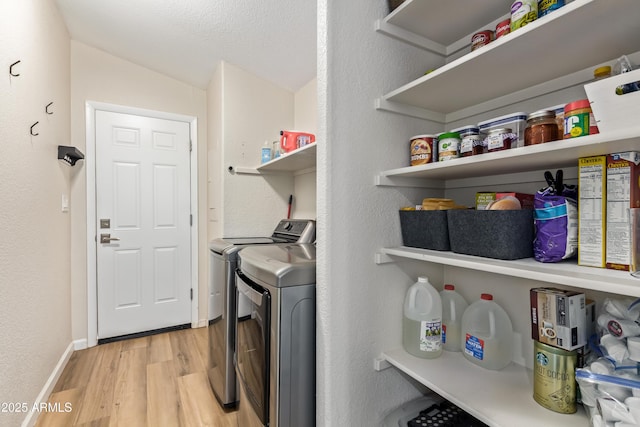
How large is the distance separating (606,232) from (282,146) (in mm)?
1862

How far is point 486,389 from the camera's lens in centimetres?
98

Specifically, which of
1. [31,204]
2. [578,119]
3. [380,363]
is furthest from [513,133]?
[31,204]

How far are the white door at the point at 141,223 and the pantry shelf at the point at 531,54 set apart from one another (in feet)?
8.08

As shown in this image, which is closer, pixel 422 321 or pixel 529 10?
pixel 529 10

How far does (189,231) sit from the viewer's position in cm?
307

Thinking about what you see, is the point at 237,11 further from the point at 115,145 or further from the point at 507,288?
the point at 507,288

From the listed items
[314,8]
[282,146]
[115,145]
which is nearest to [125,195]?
[115,145]

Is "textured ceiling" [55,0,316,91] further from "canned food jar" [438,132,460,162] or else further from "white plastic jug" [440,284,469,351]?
"white plastic jug" [440,284,469,351]

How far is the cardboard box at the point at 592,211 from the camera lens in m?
0.77

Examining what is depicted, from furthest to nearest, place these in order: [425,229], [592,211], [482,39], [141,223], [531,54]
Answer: [141,223], [425,229], [482,39], [531,54], [592,211]

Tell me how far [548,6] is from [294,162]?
1622 millimetres

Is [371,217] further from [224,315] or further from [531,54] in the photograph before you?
[224,315]

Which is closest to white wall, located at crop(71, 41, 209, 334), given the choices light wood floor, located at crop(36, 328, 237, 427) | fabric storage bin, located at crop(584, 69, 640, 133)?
light wood floor, located at crop(36, 328, 237, 427)

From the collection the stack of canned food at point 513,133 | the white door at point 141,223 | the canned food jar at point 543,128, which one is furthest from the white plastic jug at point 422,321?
the white door at point 141,223
